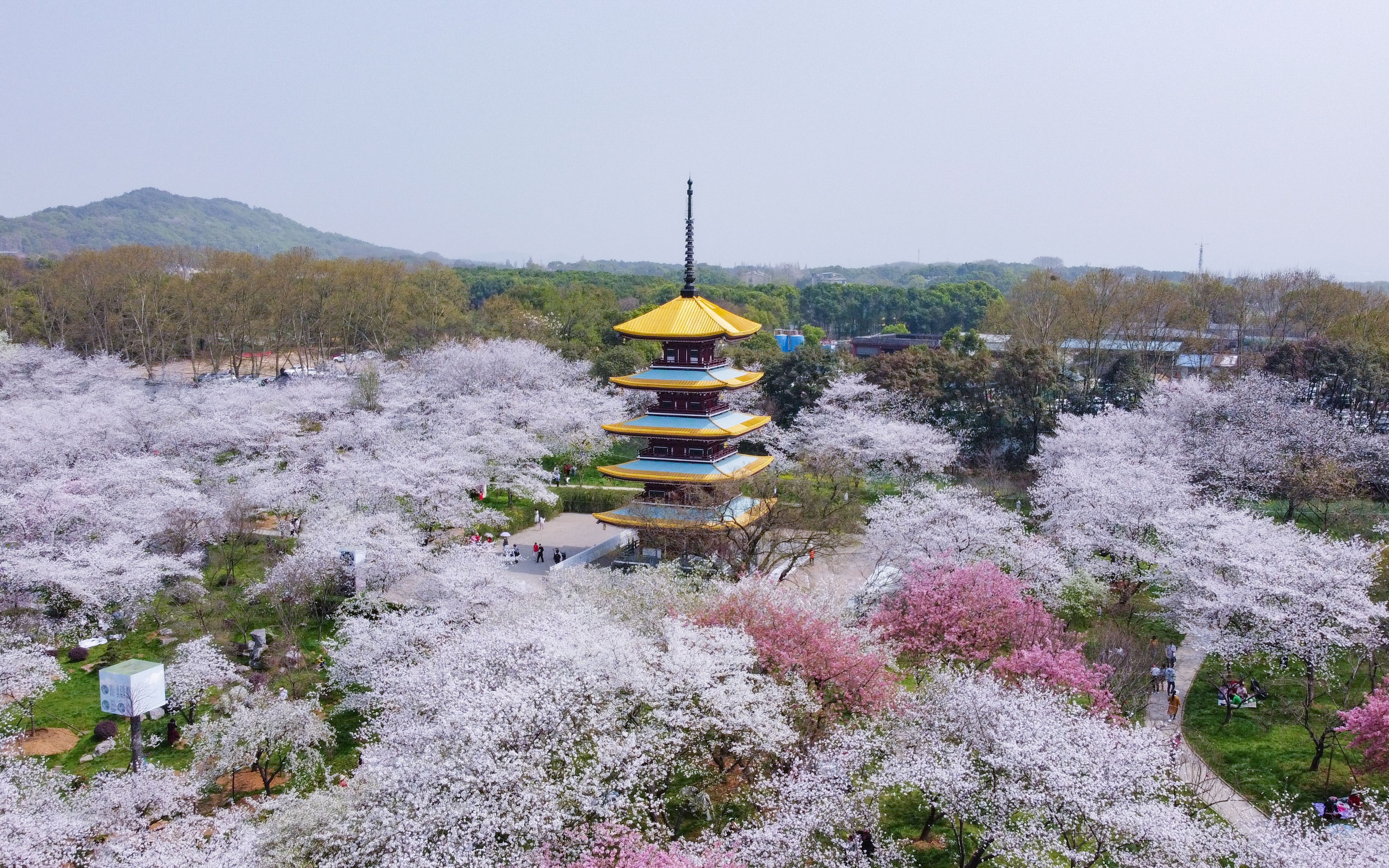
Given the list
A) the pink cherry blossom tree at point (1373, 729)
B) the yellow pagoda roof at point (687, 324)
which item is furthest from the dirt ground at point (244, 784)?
the pink cherry blossom tree at point (1373, 729)

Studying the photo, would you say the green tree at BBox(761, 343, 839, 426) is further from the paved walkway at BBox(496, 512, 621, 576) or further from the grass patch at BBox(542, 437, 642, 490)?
the paved walkway at BBox(496, 512, 621, 576)

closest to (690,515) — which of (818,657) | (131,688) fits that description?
(818,657)

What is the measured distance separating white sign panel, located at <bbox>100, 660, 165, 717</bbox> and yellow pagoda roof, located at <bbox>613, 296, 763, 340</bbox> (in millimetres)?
15822

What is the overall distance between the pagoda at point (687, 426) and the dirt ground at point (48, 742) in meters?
14.6

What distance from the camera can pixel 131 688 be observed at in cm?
1681

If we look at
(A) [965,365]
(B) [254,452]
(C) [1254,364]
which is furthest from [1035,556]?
(B) [254,452]

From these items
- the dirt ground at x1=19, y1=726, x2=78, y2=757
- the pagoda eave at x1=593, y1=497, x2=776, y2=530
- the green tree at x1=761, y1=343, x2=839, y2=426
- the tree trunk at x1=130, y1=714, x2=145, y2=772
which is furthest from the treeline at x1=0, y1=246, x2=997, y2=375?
the tree trunk at x1=130, y1=714, x2=145, y2=772

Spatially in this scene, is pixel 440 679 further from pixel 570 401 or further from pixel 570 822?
pixel 570 401

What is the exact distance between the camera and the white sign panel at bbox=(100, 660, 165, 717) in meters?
16.9

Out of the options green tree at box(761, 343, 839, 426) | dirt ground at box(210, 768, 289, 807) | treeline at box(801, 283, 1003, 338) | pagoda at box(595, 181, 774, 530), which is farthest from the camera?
treeline at box(801, 283, 1003, 338)

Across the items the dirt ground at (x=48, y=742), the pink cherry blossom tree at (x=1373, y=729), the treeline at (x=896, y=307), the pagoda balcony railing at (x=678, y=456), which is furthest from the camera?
the treeline at (x=896, y=307)

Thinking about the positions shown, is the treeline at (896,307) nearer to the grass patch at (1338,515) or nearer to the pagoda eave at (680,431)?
the grass patch at (1338,515)

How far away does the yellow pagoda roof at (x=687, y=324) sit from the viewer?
29047 mm

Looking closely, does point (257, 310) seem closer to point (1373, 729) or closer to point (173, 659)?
point (173, 659)
